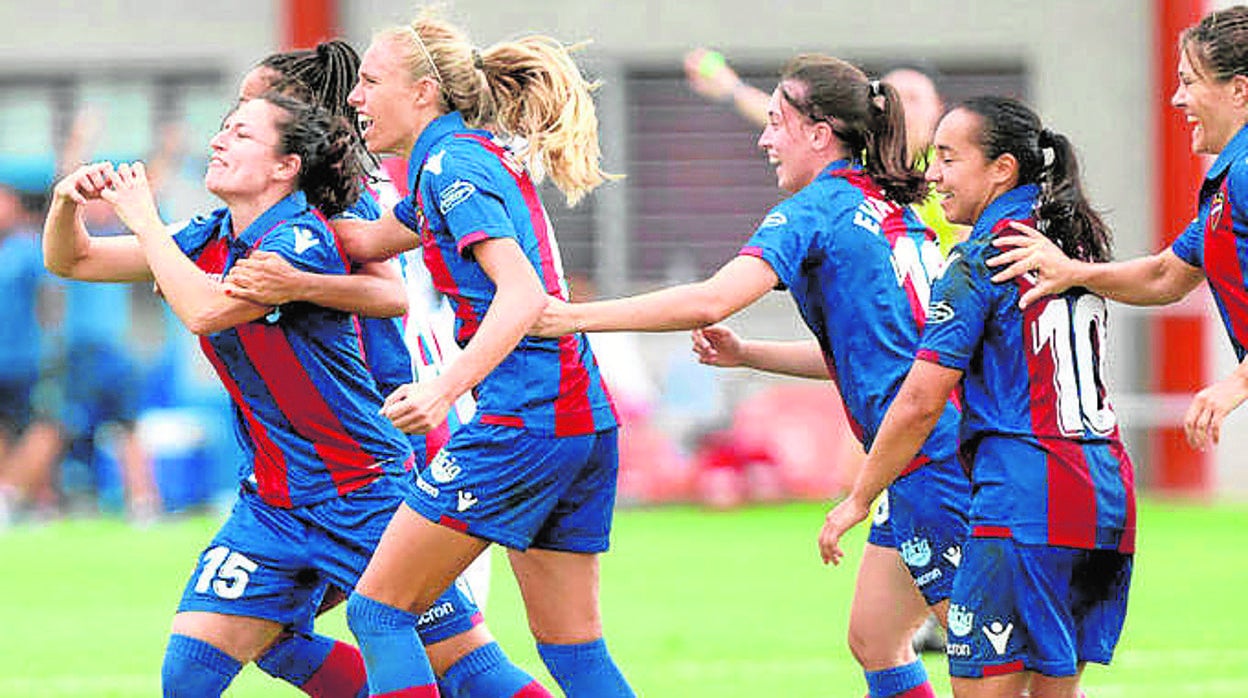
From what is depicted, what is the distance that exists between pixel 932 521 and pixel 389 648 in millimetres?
1312

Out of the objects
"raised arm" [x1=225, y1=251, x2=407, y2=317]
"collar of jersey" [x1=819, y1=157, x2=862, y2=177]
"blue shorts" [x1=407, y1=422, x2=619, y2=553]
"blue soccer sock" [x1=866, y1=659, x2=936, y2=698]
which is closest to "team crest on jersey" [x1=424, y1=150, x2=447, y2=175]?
"raised arm" [x1=225, y1=251, x2=407, y2=317]

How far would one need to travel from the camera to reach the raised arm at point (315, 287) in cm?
532

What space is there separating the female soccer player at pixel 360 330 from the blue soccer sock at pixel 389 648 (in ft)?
1.30

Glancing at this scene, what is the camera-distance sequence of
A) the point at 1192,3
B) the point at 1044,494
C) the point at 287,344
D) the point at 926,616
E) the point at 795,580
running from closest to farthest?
the point at 1044,494, the point at 287,344, the point at 926,616, the point at 795,580, the point at 1192,3

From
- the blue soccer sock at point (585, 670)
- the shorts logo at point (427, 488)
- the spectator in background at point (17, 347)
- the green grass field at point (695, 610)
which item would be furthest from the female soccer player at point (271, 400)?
the spectator in background at point (17, 347)

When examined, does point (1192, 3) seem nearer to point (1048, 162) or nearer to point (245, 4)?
point (245, 4)

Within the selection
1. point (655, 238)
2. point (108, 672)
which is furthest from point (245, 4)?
point (108, 672)

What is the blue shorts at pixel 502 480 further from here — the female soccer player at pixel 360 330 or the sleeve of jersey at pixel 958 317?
the sleeve of jersey at pixel 958 317

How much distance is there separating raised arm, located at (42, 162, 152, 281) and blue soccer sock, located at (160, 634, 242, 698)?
975 mm

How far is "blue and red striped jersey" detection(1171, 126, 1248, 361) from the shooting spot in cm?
496

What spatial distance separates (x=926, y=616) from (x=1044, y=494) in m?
1.01

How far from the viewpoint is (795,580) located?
1121 centimetres

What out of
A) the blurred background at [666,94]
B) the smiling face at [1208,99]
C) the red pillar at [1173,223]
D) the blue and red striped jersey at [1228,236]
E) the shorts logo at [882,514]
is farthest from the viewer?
the blurred background at [666,94]

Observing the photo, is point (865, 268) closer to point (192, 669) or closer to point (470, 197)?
point (470, 197)
